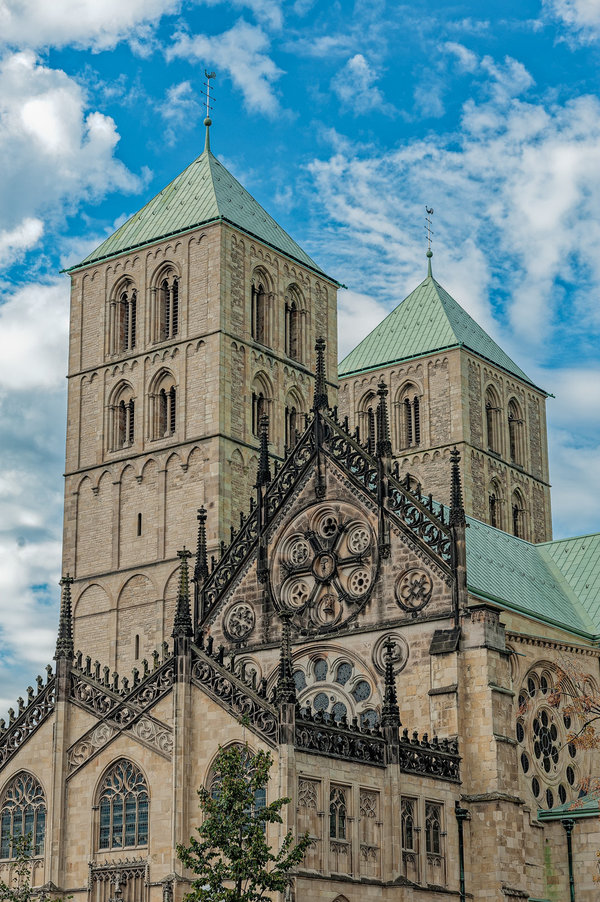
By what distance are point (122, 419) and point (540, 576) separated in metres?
24.3

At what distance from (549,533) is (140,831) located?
52.9m

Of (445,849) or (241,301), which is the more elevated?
(241,301)

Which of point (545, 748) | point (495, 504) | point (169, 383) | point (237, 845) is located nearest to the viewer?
point (237, 845)

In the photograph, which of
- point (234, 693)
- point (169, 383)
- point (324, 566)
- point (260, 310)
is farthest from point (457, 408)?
point (234, 693)

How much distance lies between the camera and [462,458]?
8800 centimetres

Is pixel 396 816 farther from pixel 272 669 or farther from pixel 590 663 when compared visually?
pixel 590 663

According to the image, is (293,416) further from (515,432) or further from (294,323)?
(515,432)

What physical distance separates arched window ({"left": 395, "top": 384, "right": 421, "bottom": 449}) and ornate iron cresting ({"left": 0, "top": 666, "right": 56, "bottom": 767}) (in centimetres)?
4583

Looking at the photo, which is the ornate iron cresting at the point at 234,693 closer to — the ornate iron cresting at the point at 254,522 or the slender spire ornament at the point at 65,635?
the slender spire ornament at the point at 65,635

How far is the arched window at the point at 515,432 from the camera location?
93.5 meters

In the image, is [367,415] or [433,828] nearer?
[433,828]

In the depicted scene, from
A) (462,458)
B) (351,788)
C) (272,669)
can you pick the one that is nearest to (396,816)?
(351,788)

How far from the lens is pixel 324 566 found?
2085 inches

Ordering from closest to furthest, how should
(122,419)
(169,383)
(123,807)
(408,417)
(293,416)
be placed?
1. (123,807)
2. (169,383)
3. (122,419)
4. (293,416)
5. (408,417)
